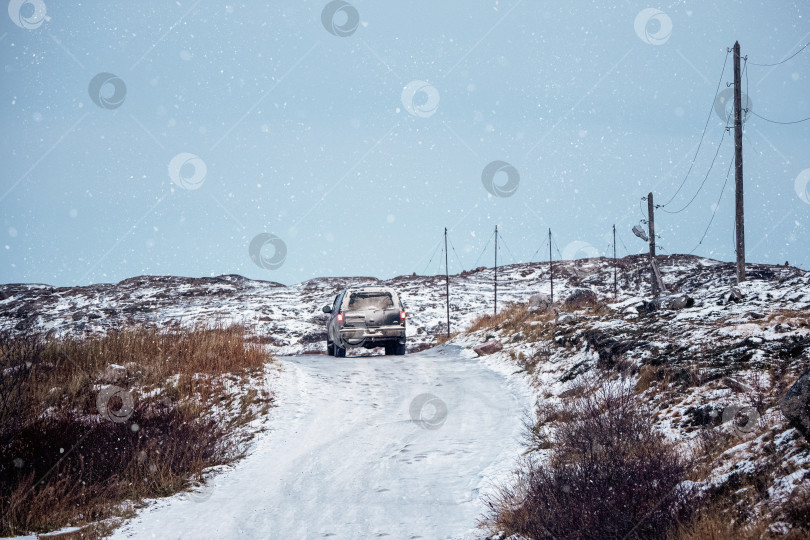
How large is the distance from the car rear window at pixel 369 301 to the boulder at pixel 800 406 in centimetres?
1297

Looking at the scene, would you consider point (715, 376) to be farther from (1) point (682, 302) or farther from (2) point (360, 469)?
(1) point (682, 302)

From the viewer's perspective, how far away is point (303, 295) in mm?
51406

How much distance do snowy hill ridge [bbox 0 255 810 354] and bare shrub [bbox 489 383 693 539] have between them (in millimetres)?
24747

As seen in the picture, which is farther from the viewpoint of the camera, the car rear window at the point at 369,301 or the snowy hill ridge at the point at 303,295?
the snowy hill ridge at the point at 303,295

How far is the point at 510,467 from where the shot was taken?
6527 millimetres

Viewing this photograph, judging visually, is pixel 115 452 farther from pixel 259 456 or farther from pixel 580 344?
pixel 580 344

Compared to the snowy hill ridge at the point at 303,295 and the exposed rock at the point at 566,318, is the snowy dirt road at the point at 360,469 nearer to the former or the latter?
the exposed rock at the point at 566,318

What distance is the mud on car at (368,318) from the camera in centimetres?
1641

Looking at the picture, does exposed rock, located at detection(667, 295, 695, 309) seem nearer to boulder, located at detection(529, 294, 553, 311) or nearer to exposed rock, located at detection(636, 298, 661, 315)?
exposed rock, located at detection(636, 298, 661, 315)

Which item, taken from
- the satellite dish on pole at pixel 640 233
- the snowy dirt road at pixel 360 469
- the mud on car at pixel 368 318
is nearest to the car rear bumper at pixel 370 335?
the mud on car at pixel 368 318

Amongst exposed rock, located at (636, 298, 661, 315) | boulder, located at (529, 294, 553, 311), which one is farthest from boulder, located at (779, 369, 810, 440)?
boulder, located at (529, 294, 553, 311)

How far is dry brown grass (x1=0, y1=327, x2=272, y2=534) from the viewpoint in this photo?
5910 millimetres

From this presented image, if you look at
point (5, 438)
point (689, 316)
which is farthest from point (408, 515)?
point (689, 316)

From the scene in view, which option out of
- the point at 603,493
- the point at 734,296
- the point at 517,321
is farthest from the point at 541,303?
the point at 603,493
